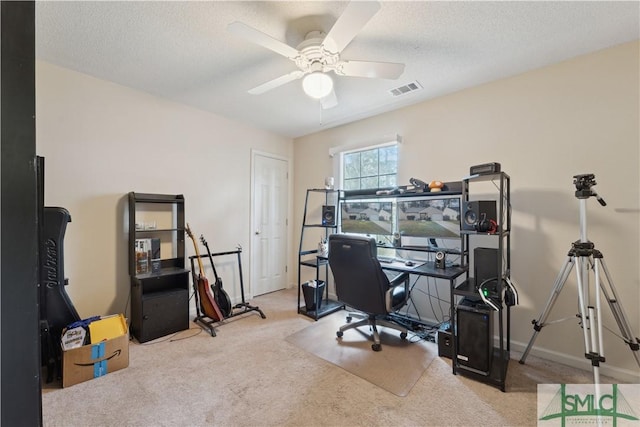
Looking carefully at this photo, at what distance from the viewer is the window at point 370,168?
11.0ft

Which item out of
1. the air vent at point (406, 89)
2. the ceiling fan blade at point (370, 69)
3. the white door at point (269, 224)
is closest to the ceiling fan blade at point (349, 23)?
the ceiling fan blade at point (370, 69)

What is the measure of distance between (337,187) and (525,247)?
2240 millimetres

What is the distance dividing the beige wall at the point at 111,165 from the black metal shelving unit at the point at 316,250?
1122 millimetres

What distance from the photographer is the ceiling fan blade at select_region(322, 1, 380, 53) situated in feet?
4.19

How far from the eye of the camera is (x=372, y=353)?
238 centimetres

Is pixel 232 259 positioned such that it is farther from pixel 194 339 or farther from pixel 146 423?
pixel 146 423

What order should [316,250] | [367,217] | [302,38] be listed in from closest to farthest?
[302,38], [367,217], [316,250]

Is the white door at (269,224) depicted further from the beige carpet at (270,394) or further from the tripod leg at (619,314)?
the tripod leg at (619,314)

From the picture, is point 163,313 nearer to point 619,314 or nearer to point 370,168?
point 370,168

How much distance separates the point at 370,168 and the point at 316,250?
1.35 m

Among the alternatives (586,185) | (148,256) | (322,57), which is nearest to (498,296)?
(586,185)

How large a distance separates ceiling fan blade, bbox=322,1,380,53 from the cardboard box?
8.79ft

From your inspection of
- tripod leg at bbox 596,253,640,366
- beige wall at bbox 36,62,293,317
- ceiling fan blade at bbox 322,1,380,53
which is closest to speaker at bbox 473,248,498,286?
tripod leg at bbox 596,253,640,366

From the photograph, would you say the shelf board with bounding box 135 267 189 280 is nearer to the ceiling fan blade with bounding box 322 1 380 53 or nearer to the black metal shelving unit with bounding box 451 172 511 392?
the ceiling fan blade with bounding box 322 1 380 53
